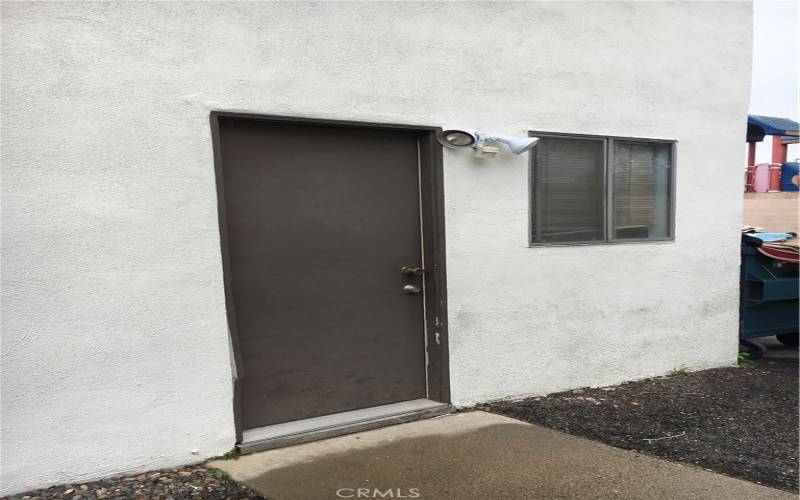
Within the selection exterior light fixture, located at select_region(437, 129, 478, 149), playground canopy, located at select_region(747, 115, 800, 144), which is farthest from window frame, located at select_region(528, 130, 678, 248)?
playground canopy, located at select_region(747, 115, 800, 144)

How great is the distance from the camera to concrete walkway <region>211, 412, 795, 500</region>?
11.4 feet

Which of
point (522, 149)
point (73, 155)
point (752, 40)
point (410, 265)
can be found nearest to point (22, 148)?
point (73, 155)

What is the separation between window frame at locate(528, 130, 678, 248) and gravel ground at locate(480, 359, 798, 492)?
136 centimetres

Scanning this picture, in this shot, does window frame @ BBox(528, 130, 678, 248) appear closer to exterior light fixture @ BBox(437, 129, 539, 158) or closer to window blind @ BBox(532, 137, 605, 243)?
window blind @ BBox(532, 137, 605, 243)

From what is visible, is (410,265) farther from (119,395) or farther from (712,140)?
(712,140)

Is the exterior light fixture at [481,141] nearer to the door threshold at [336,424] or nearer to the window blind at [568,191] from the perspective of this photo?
the window blind at [568,191]

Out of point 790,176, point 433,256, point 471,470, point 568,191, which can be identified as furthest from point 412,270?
point 790,176

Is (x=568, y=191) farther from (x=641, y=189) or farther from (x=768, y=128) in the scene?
(x=768, y=128)

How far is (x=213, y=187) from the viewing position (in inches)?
156

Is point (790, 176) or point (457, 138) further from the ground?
point (457, 138)

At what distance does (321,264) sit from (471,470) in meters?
1.76

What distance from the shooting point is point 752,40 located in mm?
6422

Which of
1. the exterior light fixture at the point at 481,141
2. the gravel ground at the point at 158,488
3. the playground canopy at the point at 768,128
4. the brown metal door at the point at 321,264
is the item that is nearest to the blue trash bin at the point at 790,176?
the playground canopy at the point at 768,128

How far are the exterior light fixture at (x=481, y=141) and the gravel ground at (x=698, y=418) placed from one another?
6.85ft
